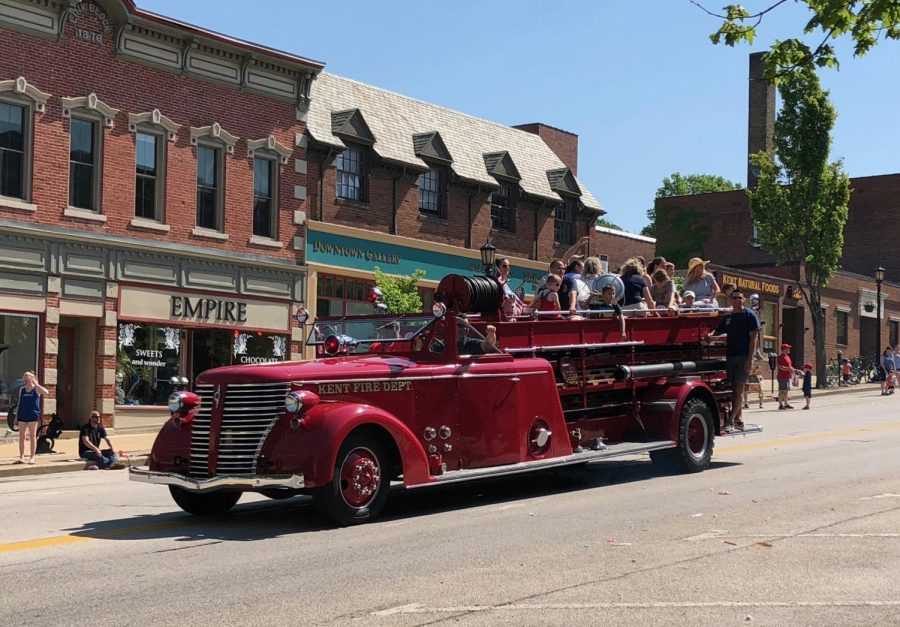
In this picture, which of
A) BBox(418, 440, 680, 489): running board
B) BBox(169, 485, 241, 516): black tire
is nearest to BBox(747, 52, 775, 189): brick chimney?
BBox(418, 440, 680, 489): running board

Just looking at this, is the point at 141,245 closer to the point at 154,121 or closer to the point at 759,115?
the point at 154,121

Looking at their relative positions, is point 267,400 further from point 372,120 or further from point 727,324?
point 372,120

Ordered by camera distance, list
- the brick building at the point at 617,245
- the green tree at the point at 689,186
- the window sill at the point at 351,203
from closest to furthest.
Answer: the window sill at the point at 351,203 < the brick building at the point at 617,245 < the green tree at the point at 689,186

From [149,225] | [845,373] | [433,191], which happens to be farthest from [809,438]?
[845,373]

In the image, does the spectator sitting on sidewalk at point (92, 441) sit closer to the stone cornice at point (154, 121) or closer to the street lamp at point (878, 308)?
the stone cornice at point (154, 121)

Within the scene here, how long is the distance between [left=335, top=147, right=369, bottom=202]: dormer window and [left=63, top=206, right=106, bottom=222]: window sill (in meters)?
7.26

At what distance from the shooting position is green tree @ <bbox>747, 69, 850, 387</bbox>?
127 feet

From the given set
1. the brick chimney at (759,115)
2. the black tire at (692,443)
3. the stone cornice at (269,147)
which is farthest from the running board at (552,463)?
the brick chimney at (759,115)

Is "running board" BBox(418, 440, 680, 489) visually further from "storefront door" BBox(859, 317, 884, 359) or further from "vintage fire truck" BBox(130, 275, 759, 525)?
"storefront door" BBox(859, 317, 884, 359)

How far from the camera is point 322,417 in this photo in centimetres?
1004

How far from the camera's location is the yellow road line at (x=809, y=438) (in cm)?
1795

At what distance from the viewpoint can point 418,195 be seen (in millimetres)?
31797

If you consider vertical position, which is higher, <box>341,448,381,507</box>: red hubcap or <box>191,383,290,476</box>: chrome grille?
<box>191,383,290,476</box>: chrome grille

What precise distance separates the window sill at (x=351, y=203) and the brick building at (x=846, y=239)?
2621 cm
